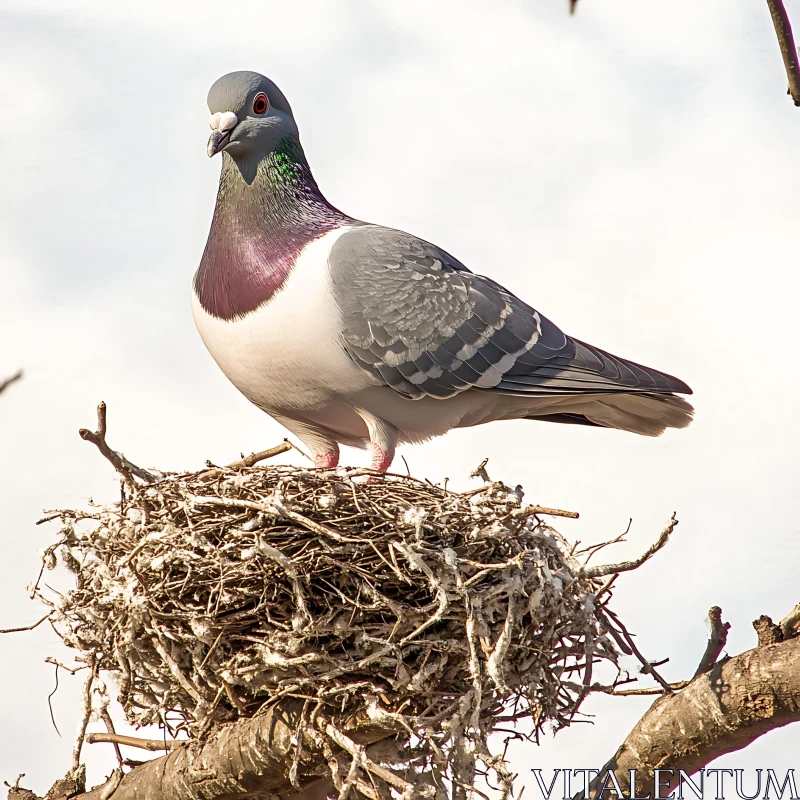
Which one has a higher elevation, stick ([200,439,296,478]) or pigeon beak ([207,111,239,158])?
pigeon beak ([207,111,239,158])

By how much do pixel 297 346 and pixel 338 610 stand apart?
128cm

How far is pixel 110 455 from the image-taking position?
Answer: 12.8 feet

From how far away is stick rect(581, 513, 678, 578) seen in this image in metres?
3.91

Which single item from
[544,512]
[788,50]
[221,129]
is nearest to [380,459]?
[544,512]

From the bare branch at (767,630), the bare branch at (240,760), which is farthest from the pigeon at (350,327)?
the bare branch at (767,630)

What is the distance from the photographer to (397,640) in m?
3.87

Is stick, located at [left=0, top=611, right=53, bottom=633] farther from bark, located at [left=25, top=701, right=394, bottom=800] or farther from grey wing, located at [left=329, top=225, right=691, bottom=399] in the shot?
grey wing, located at [left=329, top=225, right=691, bottom=399]

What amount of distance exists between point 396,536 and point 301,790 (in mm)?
999

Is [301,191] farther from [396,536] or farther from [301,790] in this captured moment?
[301,790]

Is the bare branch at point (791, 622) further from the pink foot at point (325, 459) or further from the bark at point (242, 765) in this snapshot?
the pink foot at point (325, 459)

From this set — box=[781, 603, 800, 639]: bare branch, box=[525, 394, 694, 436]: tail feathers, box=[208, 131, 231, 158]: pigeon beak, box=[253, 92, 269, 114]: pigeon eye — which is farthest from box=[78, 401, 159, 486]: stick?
box=[781, 603, 800, 639]: bare branch

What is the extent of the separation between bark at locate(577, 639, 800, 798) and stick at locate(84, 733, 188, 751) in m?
1.60

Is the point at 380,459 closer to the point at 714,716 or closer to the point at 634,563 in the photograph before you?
the point at 634,563

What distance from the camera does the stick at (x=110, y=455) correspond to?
3684 millimetres
